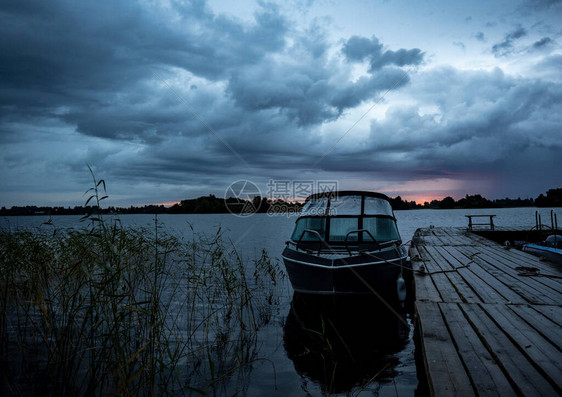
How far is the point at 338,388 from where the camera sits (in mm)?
5137

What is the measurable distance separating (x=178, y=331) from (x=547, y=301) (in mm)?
6767

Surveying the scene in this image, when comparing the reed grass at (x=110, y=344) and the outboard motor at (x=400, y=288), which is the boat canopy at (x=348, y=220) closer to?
the outboard motor at (x=400, y=288)

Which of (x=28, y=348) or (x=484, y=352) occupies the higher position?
(x=484, y=352)

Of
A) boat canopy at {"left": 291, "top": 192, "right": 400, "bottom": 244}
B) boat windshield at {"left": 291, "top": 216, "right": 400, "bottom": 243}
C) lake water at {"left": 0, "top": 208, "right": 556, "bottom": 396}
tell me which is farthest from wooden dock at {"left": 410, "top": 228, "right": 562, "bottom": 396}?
boat canopy at {"left": 291, "top": 192, "right": 400, "bottom": 244}

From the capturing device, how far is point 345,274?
755 centimetres

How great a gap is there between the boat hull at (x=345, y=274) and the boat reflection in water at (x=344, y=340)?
0.25 metres

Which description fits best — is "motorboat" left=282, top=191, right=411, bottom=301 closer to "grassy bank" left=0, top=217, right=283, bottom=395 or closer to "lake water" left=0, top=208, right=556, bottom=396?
"lake water" left=0, top=208, right=556, bottom=396

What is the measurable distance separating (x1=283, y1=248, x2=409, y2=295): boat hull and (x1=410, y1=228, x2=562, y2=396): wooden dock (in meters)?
0.74

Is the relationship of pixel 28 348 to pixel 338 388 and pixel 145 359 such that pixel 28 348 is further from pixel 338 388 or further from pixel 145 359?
pixel 338 388

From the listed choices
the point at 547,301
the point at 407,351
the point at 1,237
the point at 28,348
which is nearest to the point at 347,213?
the point at 407,351

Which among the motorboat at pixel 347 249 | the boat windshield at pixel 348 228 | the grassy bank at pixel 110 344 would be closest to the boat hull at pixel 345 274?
the motorboat at pixel 347 249

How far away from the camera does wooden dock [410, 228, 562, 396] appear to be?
303 cm

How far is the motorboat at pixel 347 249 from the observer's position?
768 centimetres

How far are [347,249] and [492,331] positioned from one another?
3831 mm
